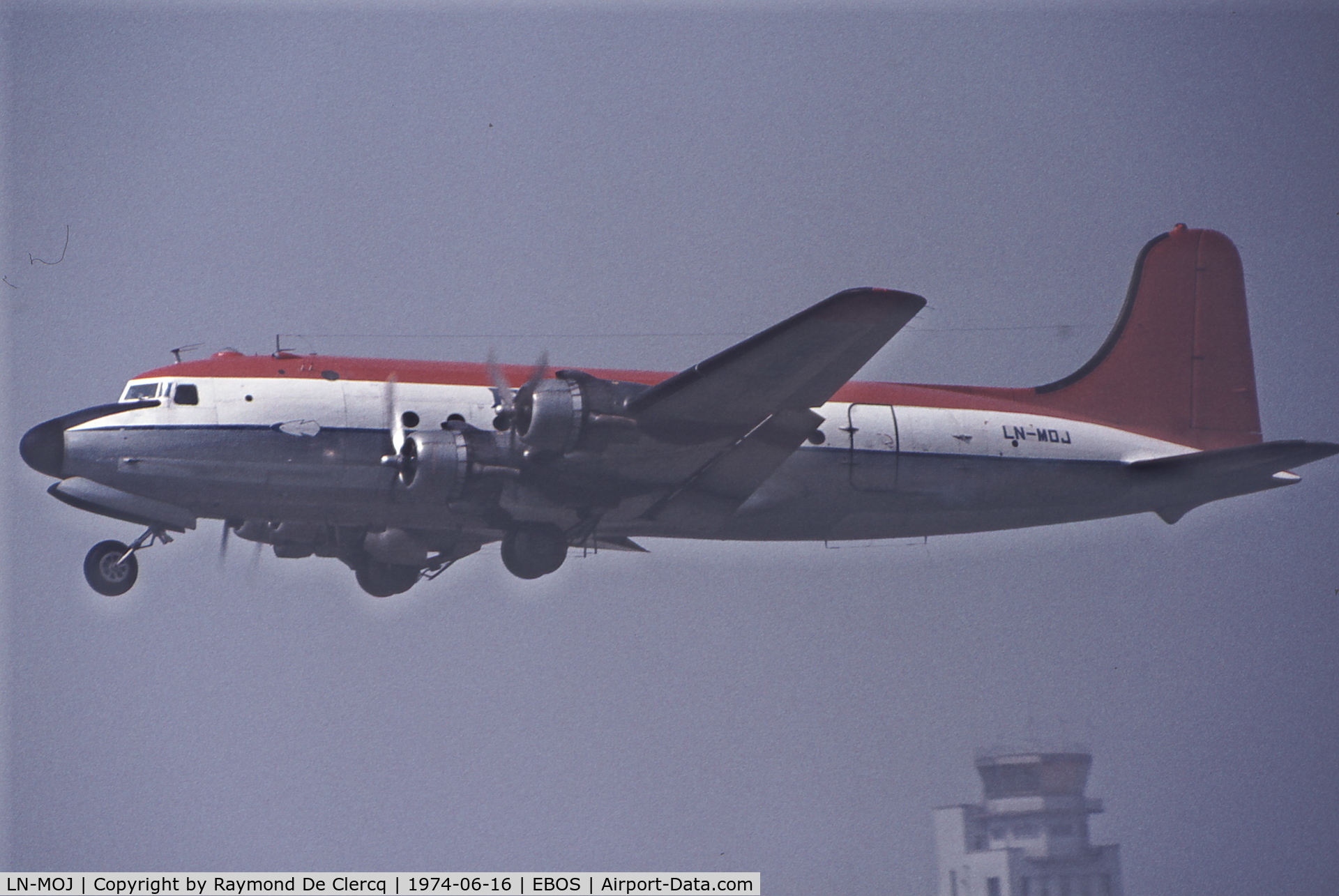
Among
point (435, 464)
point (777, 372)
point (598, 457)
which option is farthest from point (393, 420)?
point (777, 372)

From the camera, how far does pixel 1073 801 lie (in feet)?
61.0

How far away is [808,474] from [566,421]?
3073mm

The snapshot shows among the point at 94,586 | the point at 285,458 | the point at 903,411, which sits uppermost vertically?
the point at 903,411

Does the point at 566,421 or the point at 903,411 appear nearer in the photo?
the point at 566,421

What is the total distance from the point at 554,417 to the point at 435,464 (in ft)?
4.40

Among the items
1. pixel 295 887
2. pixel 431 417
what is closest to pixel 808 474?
pixel 431 417

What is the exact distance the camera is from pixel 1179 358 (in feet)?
61.4

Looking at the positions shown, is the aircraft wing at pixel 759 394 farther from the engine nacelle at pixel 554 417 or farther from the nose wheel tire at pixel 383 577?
the nose wheel tire at pixel 383 577

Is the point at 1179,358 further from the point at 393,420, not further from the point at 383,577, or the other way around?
the point at 383,577

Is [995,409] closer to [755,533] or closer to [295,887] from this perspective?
A: [755,533]

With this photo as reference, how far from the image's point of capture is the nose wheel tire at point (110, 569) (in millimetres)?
15875

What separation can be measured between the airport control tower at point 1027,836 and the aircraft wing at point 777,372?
5.18 metres

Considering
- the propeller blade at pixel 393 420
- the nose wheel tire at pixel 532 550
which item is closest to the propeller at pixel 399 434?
the propeller blade at pixel 393 420

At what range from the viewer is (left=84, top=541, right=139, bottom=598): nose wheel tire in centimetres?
1588
